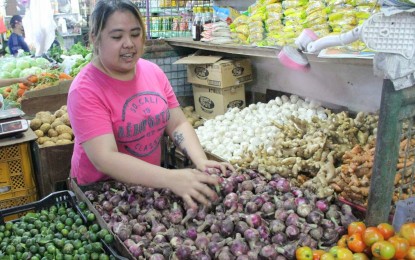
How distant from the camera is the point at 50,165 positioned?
11.4 feet

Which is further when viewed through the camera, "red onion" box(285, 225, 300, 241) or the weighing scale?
the weighing scale

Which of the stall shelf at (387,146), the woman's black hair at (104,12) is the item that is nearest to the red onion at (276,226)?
the stall shelf at (387,146)

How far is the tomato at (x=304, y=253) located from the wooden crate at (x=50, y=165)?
2.54 metres

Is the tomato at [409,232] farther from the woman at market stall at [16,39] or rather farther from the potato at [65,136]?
the woman at market stall at [16,39]

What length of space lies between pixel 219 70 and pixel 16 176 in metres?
2.10

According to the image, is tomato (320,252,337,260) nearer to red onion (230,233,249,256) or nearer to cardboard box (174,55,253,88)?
red onion (230,233,249,256)

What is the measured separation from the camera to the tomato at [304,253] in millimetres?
1524

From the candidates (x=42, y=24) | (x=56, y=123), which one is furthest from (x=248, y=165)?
(x=42, y=24)

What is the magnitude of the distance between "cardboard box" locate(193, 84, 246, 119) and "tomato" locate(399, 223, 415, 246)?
2.79m

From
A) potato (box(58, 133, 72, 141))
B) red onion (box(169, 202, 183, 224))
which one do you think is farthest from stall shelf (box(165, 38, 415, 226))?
potato (box(58, 133, 72, 141))

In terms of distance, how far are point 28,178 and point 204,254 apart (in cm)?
220

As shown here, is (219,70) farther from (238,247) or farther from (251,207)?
(238,247)

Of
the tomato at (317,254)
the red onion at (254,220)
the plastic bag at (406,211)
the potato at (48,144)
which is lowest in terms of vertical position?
the potato at (48,144)

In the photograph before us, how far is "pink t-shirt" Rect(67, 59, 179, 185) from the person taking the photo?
2057mm
